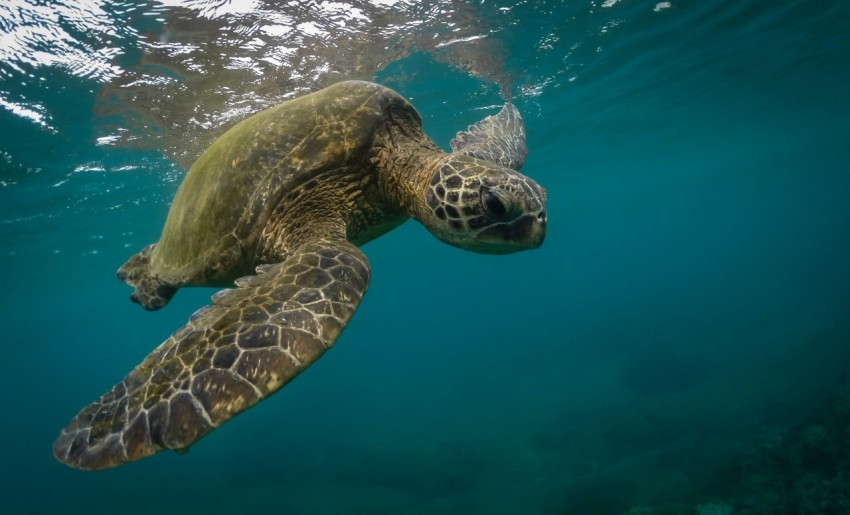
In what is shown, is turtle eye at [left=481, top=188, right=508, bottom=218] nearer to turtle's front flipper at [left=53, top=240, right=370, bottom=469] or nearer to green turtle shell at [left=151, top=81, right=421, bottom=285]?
turtle's front flipper at [left=53, top=240, right=370, bottom=469]

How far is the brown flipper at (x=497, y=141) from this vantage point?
489 cm

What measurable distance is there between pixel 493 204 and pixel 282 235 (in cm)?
186

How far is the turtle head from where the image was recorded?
9.89ft

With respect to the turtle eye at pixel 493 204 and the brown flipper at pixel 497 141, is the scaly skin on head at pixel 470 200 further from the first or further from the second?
the brown flipper at pixel 497 141

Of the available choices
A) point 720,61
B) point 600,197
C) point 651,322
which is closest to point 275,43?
point 720,61

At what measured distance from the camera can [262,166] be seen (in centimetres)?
381

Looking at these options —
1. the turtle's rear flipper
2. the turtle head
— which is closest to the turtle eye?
the turtle head

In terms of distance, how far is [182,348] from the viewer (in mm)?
2430

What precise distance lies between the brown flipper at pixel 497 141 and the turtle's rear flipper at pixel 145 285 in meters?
3.63

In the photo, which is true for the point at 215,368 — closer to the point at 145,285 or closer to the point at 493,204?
the point at 493,204

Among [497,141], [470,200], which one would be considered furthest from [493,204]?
[497,141]

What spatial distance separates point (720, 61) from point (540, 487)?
14028 millimetres

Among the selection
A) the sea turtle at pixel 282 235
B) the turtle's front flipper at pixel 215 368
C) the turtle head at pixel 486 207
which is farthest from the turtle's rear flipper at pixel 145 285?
the turtle head at pixel 486 207

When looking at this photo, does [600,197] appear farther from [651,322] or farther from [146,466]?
[146,466]
